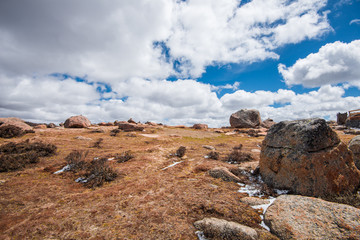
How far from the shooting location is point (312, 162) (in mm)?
5043

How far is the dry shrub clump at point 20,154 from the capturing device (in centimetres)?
746

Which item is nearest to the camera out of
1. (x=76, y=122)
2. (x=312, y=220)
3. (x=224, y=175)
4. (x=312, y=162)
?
(x=312, y=220)

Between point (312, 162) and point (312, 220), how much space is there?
2.24 metres

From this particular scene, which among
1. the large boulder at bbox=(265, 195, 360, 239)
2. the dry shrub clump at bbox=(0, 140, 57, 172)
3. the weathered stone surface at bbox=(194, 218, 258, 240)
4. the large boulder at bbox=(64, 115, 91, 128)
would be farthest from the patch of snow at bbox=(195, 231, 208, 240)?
the large boulder at bbox=(64, 115, 91, 128)

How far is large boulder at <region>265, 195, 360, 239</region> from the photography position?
10.4 feet

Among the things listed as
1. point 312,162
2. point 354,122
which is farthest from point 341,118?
point 312,162

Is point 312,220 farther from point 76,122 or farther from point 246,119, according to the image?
point 246,119

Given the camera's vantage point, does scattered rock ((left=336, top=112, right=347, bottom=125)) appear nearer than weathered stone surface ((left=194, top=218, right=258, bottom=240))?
No

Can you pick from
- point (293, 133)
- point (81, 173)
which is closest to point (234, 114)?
point (293, 133)

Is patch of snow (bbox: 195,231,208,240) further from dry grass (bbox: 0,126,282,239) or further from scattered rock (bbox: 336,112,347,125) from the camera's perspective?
scattered rock (bbox: 336,112,347,125)

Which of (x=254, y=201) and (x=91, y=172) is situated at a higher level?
(x=91, y=172)

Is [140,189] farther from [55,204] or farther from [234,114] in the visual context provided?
[234,114]

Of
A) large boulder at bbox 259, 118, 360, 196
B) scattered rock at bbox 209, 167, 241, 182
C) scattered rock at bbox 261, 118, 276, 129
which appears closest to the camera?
large boulder at bbox 259, 118, 360, 196

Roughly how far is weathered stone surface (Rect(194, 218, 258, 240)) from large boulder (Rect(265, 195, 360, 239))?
0.72 m
